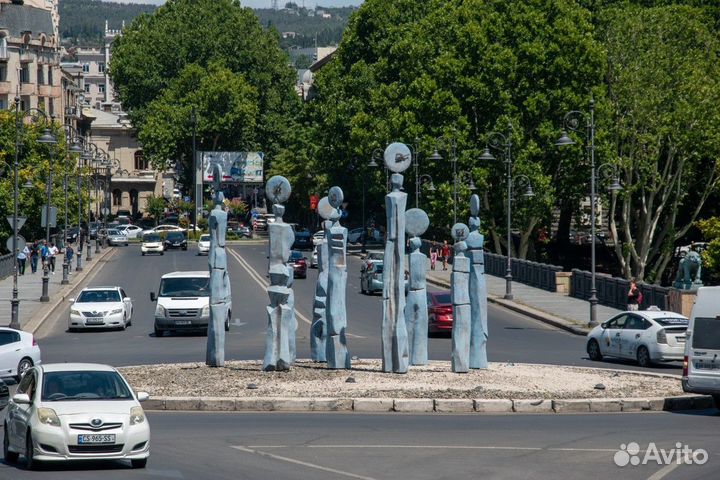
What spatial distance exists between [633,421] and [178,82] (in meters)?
108

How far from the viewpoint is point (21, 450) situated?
17.4m

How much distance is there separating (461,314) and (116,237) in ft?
259

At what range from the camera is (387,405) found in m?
23.3

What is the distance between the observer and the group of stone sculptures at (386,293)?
2723cm

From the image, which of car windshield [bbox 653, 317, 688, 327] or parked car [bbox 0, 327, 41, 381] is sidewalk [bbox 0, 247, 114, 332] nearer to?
parked car [bbox 0, 327, 41, 381]

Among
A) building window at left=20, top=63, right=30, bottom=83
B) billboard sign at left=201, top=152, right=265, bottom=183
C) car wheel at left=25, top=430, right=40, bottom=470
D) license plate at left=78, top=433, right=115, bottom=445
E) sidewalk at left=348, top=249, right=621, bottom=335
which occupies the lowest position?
sidewalk at left=348, top=249, right=621, bottom=335

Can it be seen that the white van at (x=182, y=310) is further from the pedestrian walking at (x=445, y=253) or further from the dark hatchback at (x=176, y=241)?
the dark hatchback at (x=176, y=241)

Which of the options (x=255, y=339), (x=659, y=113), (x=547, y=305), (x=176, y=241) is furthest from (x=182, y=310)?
(x=176, y=241)

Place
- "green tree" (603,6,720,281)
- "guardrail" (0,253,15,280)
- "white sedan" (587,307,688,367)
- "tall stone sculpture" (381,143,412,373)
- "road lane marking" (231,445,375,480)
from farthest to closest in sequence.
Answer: "guardrail" (0,253,15,280) < "green tree" (603,6,720,281) < "white sedan" (587,307,688,367) < "tall stone sculpture" (381,143,412,373) < "road lane marking" (231,445,375,480)

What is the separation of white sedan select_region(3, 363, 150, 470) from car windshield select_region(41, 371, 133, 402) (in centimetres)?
1

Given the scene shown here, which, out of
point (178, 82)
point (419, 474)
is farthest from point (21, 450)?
point (178, 82)

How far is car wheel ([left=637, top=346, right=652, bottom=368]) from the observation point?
32469mm

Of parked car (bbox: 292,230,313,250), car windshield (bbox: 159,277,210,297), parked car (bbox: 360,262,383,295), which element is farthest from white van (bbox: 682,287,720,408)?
parked car (bbox: 292,230,313,250)

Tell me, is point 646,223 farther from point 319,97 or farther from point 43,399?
point 43,399
